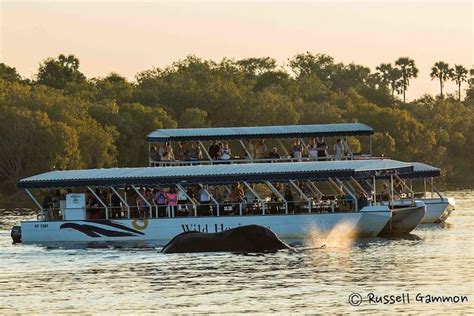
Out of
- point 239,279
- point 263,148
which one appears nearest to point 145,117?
point 263,148

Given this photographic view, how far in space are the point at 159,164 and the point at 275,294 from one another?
3375cm

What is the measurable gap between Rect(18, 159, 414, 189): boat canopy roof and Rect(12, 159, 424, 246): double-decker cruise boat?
0.05m

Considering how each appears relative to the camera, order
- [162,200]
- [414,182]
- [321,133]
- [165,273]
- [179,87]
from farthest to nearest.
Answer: [179,87]
[414,182]
[321,133]
[162,200]
[165,273]

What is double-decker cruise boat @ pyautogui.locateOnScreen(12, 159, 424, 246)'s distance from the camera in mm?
72812

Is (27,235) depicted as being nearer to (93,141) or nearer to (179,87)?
(93,141)

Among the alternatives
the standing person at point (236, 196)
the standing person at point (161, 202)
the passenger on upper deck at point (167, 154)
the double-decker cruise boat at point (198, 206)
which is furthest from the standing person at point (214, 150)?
the standing person at point (161, 202)

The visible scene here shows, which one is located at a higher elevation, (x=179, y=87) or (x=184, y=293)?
(x=179, y=87)

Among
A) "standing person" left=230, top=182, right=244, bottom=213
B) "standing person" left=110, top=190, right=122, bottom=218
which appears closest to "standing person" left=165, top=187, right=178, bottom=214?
"standing person" left=110, top=190, right=122, bottom=218

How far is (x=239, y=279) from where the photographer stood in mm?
56594

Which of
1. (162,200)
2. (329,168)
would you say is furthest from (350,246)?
(162,200)

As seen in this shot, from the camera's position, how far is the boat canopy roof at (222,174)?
7262 cm

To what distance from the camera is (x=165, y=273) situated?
59344mm

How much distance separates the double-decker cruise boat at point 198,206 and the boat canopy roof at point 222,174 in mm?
45

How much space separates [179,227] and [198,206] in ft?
4.98
